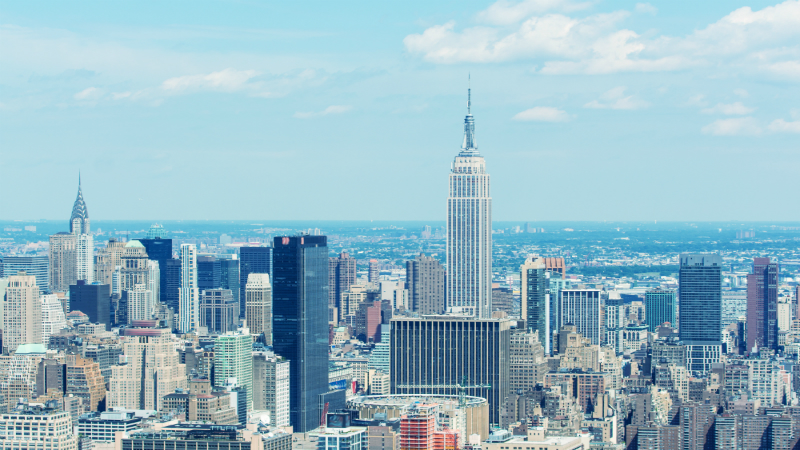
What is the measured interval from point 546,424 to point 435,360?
2012 cm

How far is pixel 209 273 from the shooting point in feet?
474

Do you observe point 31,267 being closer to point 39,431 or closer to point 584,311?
point 584,311

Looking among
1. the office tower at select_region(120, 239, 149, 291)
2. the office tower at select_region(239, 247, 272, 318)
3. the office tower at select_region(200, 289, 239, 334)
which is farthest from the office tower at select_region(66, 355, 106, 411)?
the office tower at select_region(120, 239, 149, 291)

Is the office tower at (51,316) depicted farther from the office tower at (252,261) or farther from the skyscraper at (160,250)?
the skyscraper at (160,250)

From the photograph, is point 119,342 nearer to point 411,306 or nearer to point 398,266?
point 411,306

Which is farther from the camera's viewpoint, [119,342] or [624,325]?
[624,325]

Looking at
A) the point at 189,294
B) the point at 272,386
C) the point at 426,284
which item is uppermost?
the point at 426,284

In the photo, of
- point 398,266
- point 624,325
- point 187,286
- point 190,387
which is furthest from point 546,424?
point 398,266

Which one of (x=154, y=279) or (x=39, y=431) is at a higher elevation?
(x=154, y=279)

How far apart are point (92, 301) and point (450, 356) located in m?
51.4

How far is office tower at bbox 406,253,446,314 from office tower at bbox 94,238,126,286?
29.6 m

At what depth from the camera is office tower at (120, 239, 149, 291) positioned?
13975 centimetres

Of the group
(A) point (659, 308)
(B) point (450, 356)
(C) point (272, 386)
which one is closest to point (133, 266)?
(A) point (659, 308)

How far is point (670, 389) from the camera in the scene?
86.2 meters
